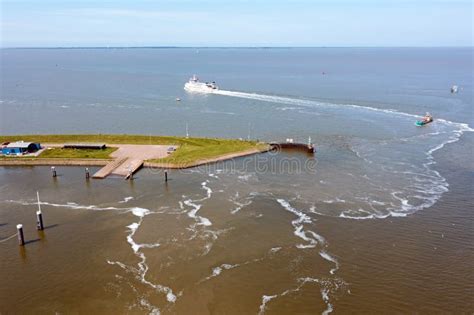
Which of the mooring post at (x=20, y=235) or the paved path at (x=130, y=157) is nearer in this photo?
the mooring post at (x=20, y=235)

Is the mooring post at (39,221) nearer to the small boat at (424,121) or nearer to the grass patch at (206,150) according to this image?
the grass patch at (206,150)

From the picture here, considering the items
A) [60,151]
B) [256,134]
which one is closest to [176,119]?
[256,134]

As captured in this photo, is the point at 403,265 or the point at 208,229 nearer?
the point at 403,265

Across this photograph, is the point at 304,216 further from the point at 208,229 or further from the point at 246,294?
the point at 246,294

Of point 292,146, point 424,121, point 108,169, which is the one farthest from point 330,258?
point 424,121

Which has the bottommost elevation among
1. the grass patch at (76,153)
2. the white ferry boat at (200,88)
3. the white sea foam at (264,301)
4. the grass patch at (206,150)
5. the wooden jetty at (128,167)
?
the white sea foam at (264,301)

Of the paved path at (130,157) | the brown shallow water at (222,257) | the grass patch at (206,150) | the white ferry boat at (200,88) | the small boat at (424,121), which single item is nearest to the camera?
the brown shallow water at (222,257)

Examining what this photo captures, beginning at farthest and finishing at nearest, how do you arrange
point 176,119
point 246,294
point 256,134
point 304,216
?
point 176,119 < point 256,134 < point 304,216 < point 246,294

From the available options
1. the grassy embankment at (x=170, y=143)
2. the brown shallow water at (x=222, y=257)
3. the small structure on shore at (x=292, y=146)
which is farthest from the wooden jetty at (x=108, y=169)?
the small structure on shore at (x=292, y=146)

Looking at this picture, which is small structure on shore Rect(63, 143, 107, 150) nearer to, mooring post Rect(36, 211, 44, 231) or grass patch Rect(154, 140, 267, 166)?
grass patch Rect(154, 140, 267, 166)
